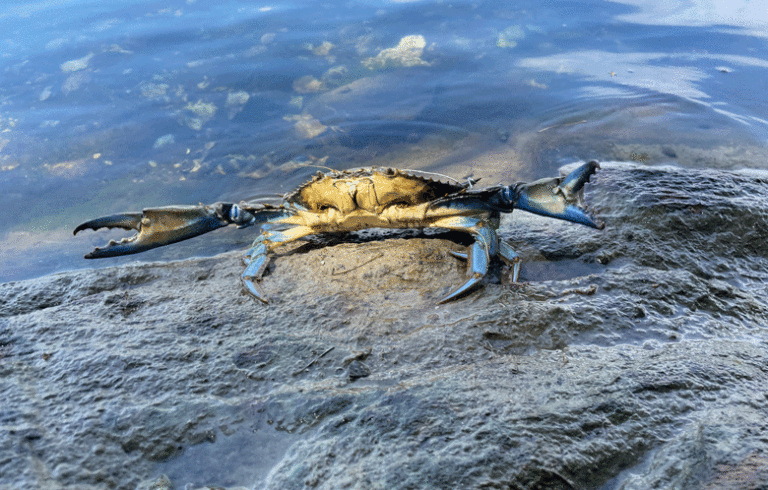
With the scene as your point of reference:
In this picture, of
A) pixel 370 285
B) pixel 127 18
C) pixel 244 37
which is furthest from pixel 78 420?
pixel 127 18

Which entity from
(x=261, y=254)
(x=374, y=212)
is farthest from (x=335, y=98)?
(x=261, y=254)

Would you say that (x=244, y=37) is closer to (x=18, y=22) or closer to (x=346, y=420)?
(x=18, y=22)

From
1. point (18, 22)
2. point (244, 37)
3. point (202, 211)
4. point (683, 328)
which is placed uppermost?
point (18, 22)

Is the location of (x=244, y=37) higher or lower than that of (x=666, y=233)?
higher

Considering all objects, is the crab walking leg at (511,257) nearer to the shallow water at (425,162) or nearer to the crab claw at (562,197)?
the shallow water at (425,162)

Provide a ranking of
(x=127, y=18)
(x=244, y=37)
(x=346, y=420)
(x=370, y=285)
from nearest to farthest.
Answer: (x=346, y=420) → (x=370, y=285) → (x=244, y=37) → (x=127, y=18)

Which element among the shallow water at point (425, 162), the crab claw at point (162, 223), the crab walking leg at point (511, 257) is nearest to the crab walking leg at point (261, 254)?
the shallow water at point (425, 162)
